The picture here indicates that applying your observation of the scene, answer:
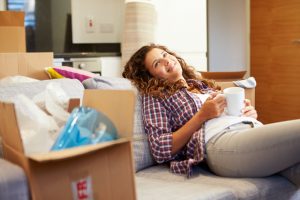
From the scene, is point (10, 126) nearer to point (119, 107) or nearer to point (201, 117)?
point (119, 107)

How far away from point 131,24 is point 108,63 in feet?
1.18

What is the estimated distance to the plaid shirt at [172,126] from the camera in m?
1.70

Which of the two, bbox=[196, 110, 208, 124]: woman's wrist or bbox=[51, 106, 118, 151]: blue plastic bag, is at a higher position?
bbox=[51, 106, 118, 151]: blue plastic bag

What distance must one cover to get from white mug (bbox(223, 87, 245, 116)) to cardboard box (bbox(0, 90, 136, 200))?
26.4 inches

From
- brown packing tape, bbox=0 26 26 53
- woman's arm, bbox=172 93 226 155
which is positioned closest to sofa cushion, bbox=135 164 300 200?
woman's arm, bbox=172 93 226 155

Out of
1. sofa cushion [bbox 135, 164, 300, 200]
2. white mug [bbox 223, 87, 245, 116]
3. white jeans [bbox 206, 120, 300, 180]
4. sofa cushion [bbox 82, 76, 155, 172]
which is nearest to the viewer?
sofa cushion [bbox 135, 164, 300, 200]

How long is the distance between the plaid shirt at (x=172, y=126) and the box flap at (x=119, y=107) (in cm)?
58

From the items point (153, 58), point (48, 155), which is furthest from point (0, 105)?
point (153, 58)

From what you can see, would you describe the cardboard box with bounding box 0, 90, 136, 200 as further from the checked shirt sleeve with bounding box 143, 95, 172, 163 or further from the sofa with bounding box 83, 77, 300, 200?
the checked shirt sleeve with bounding box 143, 95, 172, 163

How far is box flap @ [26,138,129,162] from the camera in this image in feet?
3.00

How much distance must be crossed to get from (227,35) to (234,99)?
3.31m

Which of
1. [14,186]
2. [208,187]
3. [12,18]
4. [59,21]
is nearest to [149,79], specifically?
[208,187]

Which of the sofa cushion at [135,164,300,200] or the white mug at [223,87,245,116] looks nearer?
the sofa cushion at [135,164,300,200]

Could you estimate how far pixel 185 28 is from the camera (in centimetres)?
376
